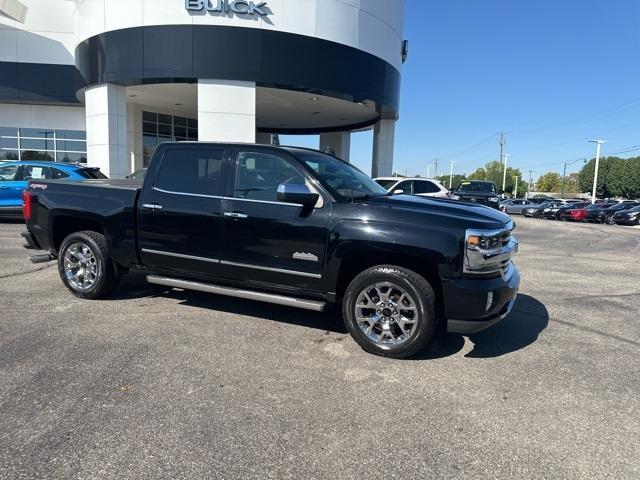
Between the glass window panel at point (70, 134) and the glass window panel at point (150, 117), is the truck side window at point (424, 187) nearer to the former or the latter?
the glass window panel at point (150, 117)

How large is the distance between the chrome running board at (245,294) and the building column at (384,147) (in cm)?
2038

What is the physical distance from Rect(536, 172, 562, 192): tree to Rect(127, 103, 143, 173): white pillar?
16805 centimetres

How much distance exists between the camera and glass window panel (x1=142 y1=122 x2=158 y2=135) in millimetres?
27427

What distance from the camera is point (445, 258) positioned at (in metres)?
4.06

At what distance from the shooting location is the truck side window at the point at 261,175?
15.9 ft

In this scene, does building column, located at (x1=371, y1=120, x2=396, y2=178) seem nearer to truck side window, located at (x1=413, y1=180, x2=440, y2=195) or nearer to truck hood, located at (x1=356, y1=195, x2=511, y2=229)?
truck side window, located at (x1=413, y1=180, x2=440, y2=195)

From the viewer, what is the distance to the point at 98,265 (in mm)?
5727

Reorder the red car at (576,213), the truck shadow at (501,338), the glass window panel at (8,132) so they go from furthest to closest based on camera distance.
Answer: the red car at (576,213)
the glass window panel at (8,132)
the truck shadow at (501,338)

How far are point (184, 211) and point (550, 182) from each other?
608 feet

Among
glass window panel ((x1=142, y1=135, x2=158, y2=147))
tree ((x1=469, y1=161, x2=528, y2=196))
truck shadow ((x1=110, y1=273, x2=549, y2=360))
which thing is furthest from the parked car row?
tree ((x1=469, y1=161, x2=528, y2=196))

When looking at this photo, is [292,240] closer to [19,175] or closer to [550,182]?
[19,175]

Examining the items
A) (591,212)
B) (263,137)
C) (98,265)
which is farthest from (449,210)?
(263,137)

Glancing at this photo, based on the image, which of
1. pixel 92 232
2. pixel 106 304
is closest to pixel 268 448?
pixel 106 304

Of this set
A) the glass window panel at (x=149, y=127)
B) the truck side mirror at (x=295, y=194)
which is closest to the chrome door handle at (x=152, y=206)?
the truck side mirror at (x=295, y=194)
